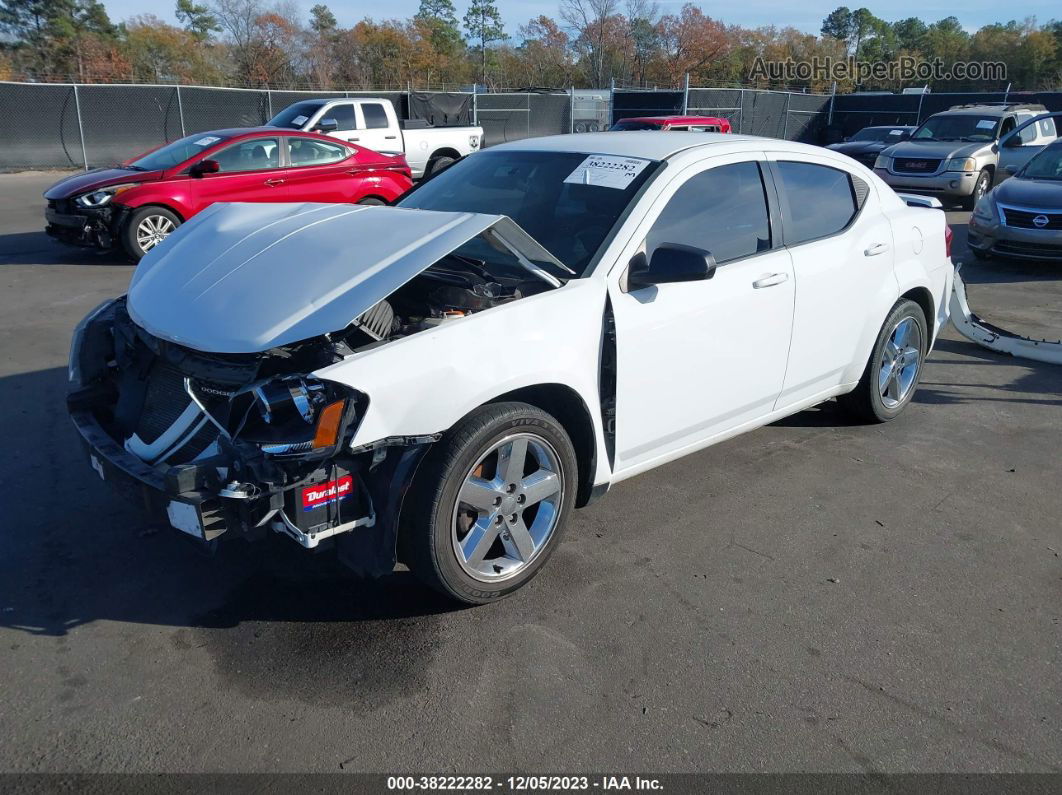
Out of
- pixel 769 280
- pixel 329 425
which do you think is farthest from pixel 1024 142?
pixel 329 425

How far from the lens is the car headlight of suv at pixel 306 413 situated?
2.82 meters

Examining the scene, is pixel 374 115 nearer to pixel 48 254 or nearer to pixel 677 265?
pixel 48 254

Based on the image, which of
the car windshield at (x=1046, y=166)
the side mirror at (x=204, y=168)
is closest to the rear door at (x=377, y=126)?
the side mirror at (x=204, y=168)

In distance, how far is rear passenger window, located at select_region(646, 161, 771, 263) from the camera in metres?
3.94

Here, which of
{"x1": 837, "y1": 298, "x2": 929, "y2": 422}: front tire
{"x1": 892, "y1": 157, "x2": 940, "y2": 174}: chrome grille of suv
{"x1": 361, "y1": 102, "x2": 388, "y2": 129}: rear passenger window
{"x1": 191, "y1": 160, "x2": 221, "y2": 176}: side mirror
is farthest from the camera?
{"x1": 361, "y1": 102, "x2": 388, "y2": 129}: rear passenger window

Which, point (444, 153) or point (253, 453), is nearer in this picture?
point (253, 453)

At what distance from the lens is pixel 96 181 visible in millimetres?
10000

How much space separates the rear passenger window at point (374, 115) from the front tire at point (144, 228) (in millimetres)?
6831

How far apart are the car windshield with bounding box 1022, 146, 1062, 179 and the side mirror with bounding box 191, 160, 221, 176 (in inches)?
411

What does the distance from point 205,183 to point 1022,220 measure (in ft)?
32.8

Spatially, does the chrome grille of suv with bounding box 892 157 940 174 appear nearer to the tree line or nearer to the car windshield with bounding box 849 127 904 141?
the car windshield with bounding box 849 127 904 141

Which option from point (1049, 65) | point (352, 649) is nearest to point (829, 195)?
point (352, 649)

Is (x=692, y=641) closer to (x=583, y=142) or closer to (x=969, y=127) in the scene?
(x=583, y=142)

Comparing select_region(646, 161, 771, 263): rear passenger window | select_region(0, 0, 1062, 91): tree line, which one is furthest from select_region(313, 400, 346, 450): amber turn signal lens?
select_region(0, 0, 1062, 91): tree line
